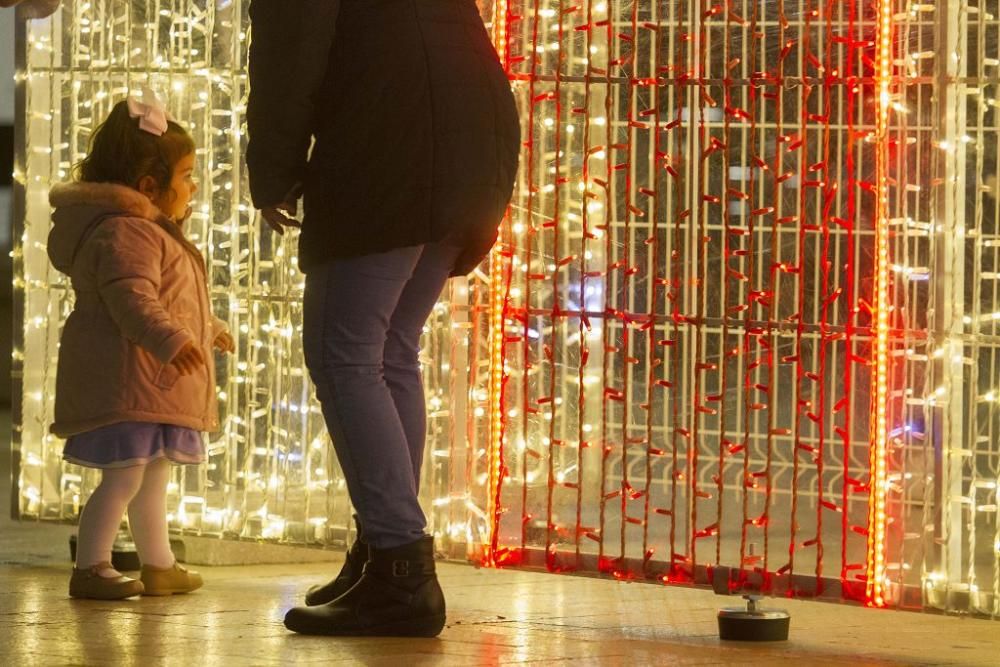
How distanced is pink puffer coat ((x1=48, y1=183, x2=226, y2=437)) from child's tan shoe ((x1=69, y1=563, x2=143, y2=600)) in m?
0.32

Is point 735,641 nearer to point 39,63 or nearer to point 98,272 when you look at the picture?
point 98,272

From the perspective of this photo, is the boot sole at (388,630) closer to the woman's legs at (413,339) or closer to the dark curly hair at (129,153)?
the woman's legs at (413,339)

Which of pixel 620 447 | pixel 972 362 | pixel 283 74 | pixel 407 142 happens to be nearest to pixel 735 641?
pixel 620 447

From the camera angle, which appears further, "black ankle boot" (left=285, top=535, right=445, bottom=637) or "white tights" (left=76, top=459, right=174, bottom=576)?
"white tights" (left=76, top=459, right=174, bottom=576)

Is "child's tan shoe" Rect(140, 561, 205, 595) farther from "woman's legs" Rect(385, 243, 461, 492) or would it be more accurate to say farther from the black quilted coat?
the black quilted coat

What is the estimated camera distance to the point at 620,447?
13.6ft

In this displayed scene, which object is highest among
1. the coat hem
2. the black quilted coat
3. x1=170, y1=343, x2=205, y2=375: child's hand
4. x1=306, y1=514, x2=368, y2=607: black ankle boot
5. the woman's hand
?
the black quilted coat

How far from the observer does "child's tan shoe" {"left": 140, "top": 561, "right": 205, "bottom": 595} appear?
4.26m

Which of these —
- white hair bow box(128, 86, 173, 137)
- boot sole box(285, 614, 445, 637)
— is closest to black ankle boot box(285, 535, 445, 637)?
boot sole box(285, 614, 445, 637)

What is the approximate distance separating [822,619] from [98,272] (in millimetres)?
1914

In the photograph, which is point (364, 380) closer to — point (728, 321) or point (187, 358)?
point (187, 358)

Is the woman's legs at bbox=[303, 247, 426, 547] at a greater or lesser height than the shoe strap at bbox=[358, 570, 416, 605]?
greater

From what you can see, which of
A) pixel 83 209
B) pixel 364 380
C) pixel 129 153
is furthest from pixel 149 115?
pixel 364 380

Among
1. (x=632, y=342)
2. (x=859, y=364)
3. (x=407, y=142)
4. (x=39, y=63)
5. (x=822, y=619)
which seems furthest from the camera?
(x=39, y=63)
